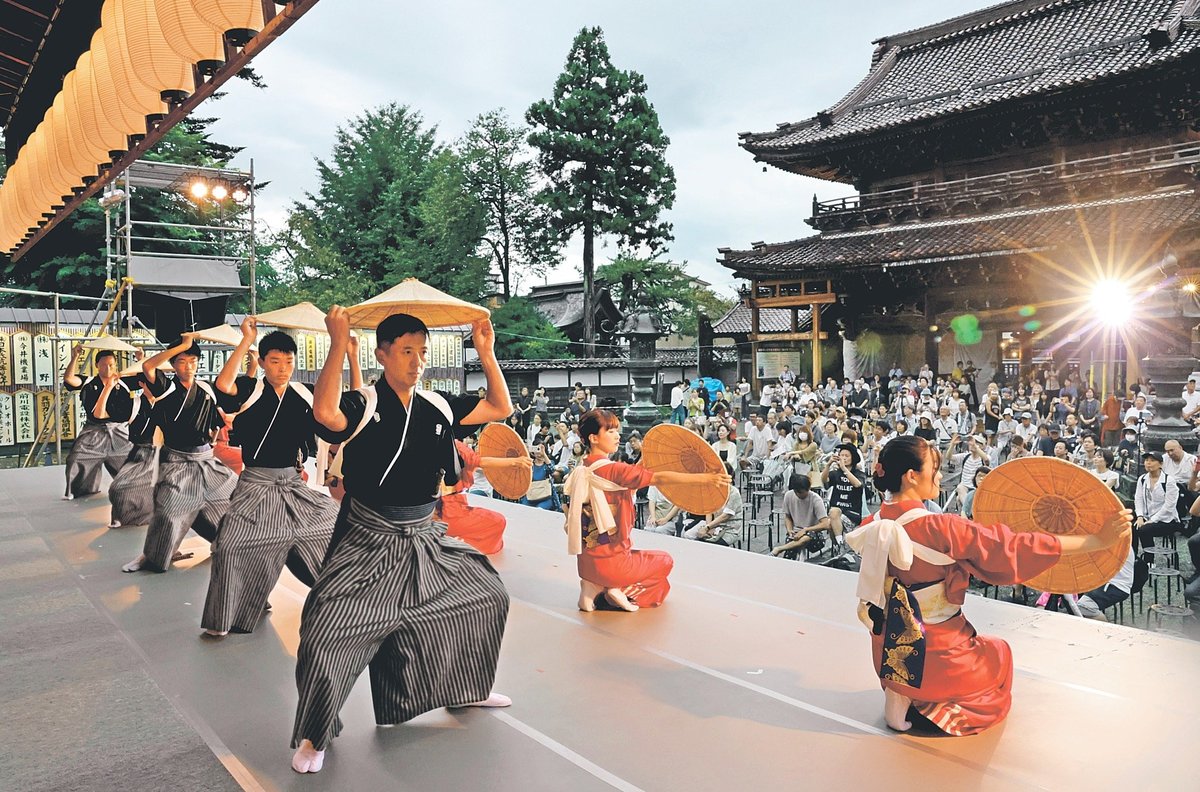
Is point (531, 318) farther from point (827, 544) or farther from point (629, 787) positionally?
point (629, 787)

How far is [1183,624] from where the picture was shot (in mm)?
5363

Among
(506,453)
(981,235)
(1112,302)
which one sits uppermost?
(981,235)

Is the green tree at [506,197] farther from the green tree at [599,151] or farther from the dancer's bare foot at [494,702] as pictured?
the dancer's bare foot at [494,702]

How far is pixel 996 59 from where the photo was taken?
18.1 metres

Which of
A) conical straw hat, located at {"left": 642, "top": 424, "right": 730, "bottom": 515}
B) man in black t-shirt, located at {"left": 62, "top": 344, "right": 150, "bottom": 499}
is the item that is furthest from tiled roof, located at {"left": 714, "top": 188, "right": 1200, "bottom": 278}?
man in black t-shirt, located at {"left": 62, "top": 344, "right": 150, "bottom": 499}

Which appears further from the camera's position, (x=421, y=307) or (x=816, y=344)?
(x=816, y=344)

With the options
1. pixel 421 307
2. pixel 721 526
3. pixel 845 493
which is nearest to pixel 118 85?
pixel 421 307

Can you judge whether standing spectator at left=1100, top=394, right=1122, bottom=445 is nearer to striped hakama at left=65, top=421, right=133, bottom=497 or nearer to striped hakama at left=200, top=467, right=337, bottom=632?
striped hakama at left=200, top=467, right=337, bottom=632

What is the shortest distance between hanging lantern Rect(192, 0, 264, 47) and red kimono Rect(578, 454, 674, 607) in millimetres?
2906

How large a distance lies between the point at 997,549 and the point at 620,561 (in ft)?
7.79

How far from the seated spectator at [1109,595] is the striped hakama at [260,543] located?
16.5 ft

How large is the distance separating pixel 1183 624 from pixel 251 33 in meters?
6.72

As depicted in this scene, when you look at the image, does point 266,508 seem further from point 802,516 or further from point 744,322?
point 744,322

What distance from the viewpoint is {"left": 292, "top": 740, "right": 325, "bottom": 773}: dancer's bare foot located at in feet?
9.34
